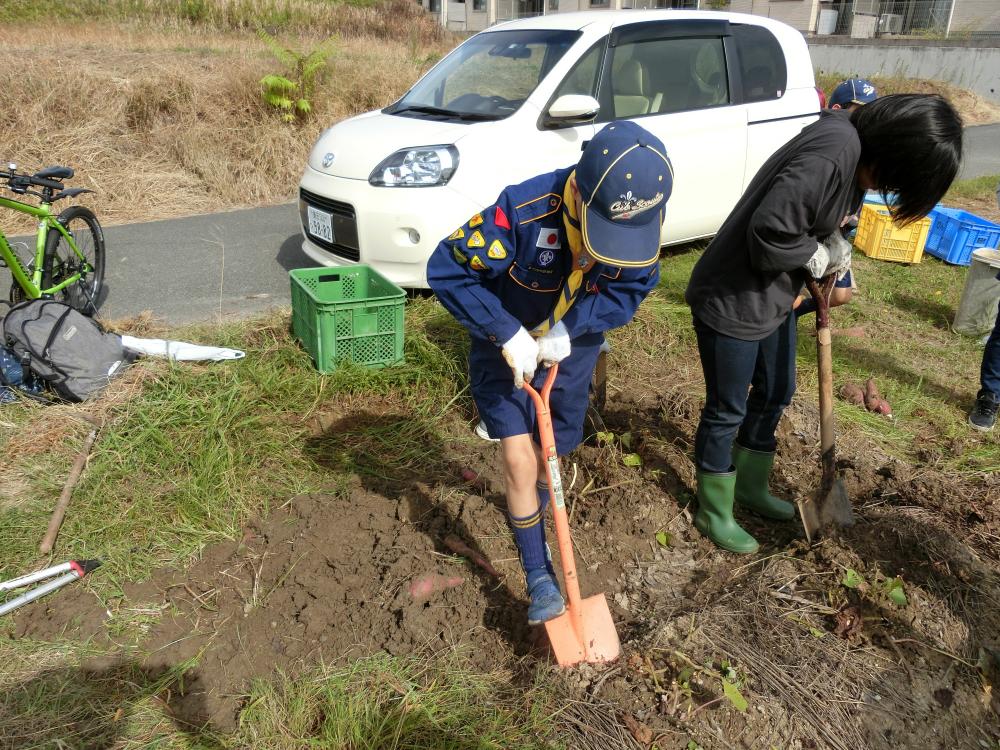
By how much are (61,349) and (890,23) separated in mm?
30755

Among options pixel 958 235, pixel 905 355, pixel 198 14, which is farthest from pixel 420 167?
pixel 198 14

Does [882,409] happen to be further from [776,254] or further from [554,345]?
[554,345]

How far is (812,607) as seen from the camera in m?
2.69

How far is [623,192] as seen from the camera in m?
1.89

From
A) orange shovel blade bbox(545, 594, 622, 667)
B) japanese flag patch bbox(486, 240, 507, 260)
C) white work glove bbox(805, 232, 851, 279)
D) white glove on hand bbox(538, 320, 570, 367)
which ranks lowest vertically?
orange shovel blade bbox(545, 594, 622, 667)

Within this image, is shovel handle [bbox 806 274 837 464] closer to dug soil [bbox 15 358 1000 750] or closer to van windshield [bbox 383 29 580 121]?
dug soil [bbox 15 358 1000 750]

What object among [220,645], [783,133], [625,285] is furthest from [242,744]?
[783,133]

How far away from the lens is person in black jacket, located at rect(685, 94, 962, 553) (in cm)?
236

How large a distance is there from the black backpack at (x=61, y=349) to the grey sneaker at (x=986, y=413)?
4.76 metres

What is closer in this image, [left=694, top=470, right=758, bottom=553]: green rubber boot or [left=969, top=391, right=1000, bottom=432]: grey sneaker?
[left=694, top=470, right=758, bottom=553]: green rubber boot

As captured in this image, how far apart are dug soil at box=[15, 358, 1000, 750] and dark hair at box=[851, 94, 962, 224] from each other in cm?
139

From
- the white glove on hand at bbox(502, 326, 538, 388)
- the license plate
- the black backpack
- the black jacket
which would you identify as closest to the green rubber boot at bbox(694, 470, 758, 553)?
the black jacket

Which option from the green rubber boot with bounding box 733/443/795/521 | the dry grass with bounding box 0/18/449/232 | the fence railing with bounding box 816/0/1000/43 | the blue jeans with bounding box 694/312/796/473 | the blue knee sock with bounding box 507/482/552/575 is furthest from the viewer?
the fence railing with bounding box 816/0/1000/43

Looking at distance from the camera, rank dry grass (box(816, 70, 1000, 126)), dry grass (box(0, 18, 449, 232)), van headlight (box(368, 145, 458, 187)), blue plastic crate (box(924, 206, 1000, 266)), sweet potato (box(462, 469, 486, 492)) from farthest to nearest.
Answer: dry grass (box(816, 70, 1000, 126)), dry grass (box(0, 18, 449, 232)), blue plastic crate (box(924, 206, 1000, 266)), van headlight (box(368, 145, 458, 187)), sweet potato (box(462, 469, 486, 492))
